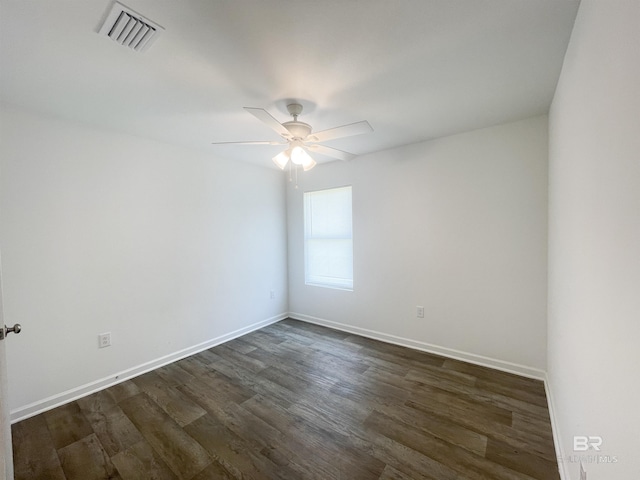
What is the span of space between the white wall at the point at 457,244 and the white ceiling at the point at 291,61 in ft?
1.63

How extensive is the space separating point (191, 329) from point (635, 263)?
3.54m

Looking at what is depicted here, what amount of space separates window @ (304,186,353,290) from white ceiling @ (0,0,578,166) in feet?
5.11

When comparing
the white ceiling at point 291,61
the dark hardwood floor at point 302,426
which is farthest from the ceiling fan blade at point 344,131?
the dark hardwood floor at point 302,426

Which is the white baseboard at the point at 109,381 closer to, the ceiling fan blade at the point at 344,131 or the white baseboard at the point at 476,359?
the white baseboard at the point at 476,359

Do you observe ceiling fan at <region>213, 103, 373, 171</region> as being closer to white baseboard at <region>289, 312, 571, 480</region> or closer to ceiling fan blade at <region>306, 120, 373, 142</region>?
ceiling fan blade at <region>306, 120, 373, 142</region>

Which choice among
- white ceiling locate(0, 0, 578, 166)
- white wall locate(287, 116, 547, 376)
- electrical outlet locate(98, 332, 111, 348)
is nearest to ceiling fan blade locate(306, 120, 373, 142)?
white ceiling locate(0, 0, 578, 166)

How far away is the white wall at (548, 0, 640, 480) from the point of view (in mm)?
724

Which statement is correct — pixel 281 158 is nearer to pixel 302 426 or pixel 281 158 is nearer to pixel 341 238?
pixel 341 238

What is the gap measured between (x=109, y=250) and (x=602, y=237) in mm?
3404

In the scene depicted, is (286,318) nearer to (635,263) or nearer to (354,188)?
(354,188)

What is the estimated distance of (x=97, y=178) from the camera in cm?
243

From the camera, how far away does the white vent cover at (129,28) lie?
1.21 metres

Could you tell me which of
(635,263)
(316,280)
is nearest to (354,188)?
(316,280)

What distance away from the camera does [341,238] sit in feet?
12.6
